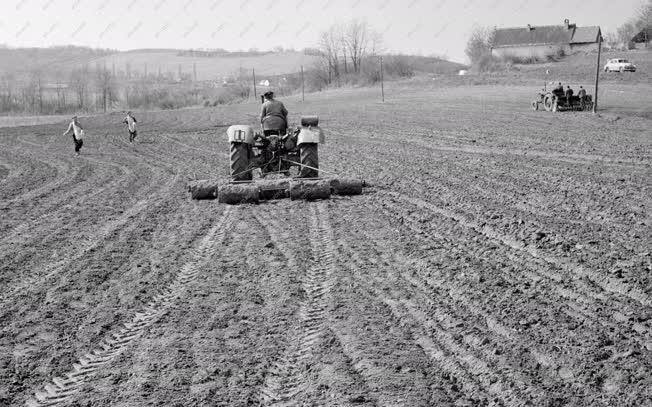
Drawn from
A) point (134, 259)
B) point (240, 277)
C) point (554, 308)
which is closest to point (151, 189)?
point (134, 259)

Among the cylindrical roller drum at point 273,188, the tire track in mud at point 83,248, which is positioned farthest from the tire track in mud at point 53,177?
Answer: the cylindrical roller drum at point 273,188

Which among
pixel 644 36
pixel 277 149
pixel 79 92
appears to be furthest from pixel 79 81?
pixel 277 149

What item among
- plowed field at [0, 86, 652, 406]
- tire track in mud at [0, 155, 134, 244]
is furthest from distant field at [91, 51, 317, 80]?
plowed field at [0, 86, 652, 406]

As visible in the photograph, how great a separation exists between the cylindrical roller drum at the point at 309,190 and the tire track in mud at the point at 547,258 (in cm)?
132

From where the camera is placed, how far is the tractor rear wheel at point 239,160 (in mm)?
12641

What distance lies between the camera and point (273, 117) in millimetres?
12609

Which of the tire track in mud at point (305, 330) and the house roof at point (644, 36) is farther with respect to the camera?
the house roof at point (644, 36)

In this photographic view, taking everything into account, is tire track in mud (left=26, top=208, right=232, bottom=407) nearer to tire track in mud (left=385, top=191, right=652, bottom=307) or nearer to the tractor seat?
tire track in mud (left=385, top=191, right=652, bottom=307)

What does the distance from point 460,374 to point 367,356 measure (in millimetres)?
659

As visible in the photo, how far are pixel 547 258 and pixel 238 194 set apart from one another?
17.8 ft

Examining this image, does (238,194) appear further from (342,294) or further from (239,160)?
(342,294)

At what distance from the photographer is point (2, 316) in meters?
6.33

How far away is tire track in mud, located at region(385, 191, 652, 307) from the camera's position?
6.28 meters

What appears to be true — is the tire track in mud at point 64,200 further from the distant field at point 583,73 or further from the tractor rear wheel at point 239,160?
the distant field at point 583,73
